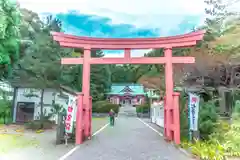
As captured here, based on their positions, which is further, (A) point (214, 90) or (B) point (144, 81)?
(B) point (144, 81)

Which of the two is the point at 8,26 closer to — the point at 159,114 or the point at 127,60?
the point at 127,60

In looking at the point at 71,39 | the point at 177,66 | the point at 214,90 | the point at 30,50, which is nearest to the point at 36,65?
the point at 30,50

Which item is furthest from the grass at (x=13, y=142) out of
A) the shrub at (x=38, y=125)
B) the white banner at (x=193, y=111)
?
the white banner at (x=193, y=111)

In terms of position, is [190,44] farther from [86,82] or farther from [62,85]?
[62,85]

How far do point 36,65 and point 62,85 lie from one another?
144 centimetres

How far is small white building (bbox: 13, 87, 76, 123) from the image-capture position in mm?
8436

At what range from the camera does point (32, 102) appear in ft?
28.4

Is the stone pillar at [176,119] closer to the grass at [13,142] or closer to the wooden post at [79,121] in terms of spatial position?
the wooden post at [79,121]

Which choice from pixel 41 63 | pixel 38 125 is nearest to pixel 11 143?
pixel 38 125

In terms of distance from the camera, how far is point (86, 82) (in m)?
4.67

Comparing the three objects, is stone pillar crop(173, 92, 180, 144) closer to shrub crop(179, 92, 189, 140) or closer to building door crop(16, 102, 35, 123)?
shrub crop(179, 92, 189, 140)

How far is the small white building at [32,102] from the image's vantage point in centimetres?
844

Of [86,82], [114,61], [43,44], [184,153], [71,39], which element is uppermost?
[43,44]

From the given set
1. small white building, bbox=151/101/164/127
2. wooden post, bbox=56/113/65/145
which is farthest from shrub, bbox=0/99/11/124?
small white building, bbox=151/101/164/127
